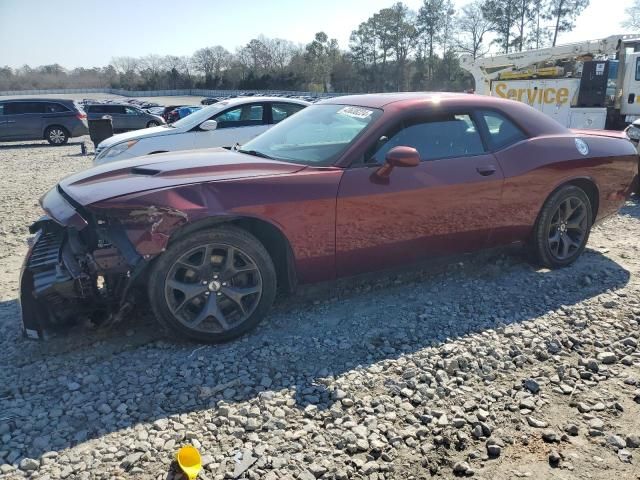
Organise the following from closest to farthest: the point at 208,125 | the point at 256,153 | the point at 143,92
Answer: the point at 256,153, the point at 208,125, the point at 143,92

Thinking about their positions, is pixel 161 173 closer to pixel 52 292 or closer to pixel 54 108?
pixel 52 292

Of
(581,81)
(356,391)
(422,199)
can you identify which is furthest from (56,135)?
(356,391)

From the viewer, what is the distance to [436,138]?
3842 millimetres

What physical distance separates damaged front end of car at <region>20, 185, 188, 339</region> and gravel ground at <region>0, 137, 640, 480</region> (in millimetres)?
255

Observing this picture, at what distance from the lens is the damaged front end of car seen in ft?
Result: 9.62

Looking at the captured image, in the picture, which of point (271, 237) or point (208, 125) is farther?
point (208, 125)

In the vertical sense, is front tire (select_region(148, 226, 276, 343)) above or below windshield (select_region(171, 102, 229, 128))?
below

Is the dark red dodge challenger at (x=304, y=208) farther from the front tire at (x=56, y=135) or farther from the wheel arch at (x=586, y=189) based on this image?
the front tire at (x=56, y=135)

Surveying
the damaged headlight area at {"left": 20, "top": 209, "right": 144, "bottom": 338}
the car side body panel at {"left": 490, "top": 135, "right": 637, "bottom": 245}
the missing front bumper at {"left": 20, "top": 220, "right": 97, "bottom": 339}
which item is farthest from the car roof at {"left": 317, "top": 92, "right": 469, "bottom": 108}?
the missing front bumper at {"left": 20, "top": 220, "right": 97, "bottom": 339}

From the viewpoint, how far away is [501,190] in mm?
4004

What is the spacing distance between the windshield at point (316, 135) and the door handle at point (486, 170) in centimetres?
91

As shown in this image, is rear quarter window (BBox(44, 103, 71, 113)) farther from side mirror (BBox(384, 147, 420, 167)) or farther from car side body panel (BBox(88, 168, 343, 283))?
side mirror (BBox(384, 147, 420, 167))

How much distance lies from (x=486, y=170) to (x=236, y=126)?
5468mm

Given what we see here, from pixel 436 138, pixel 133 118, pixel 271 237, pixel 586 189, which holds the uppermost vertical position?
pixel 436 138
